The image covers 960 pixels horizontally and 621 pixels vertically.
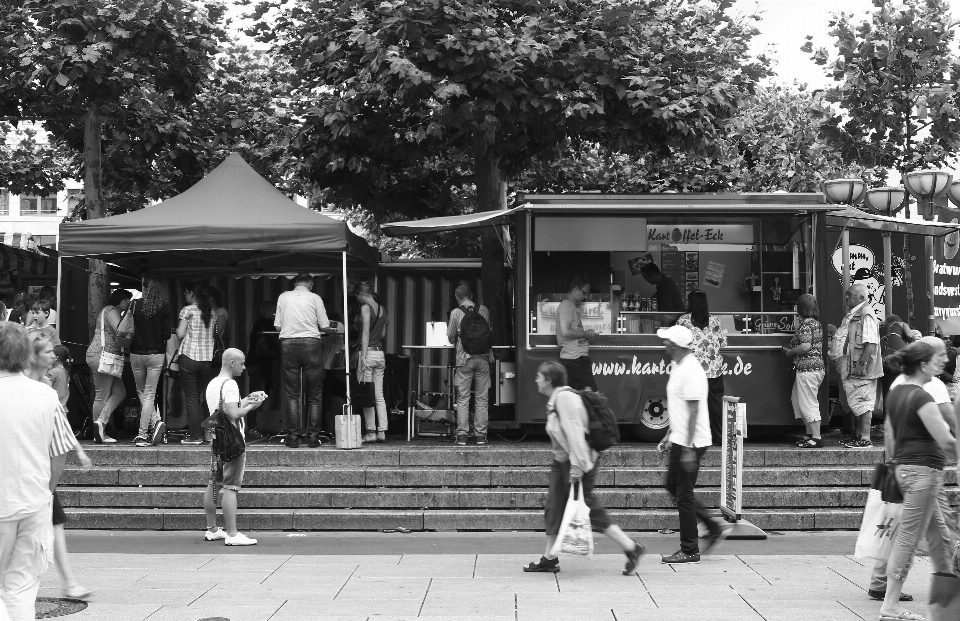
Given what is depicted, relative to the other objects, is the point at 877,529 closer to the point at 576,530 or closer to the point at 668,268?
the point at 576,530

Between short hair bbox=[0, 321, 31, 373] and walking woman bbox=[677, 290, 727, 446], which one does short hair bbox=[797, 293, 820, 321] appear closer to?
walking woman bbox=[677, 290, 727, 446]

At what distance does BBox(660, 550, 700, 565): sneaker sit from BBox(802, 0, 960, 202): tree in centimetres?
1037

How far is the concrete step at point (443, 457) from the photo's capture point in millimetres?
10961

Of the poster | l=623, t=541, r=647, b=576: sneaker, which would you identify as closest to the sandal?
l=623, t=541, r=647, b=576: sneaker

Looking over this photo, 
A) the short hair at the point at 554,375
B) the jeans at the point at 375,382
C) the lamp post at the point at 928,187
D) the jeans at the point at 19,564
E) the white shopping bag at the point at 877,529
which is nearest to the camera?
the jeans at the point at 19,564

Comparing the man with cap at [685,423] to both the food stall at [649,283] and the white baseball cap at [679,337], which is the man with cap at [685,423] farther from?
the food stall at [649,283]

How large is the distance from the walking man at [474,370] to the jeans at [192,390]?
2952mm

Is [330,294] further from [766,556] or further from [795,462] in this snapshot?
[766,556]

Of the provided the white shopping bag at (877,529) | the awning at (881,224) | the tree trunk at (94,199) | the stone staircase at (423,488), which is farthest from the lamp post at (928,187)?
the tree trunk at (94,199)

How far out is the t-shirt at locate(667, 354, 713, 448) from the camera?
8.03m

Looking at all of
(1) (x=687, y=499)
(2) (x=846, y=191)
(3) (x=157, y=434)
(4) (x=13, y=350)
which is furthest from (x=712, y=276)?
(4) (x=13, y=350)

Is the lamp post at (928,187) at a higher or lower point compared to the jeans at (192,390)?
higher

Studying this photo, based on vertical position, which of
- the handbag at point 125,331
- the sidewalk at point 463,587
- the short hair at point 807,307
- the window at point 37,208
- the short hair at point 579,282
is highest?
the window at point 37,208

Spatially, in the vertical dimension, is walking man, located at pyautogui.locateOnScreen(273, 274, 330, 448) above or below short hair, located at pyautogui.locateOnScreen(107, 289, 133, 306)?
below
